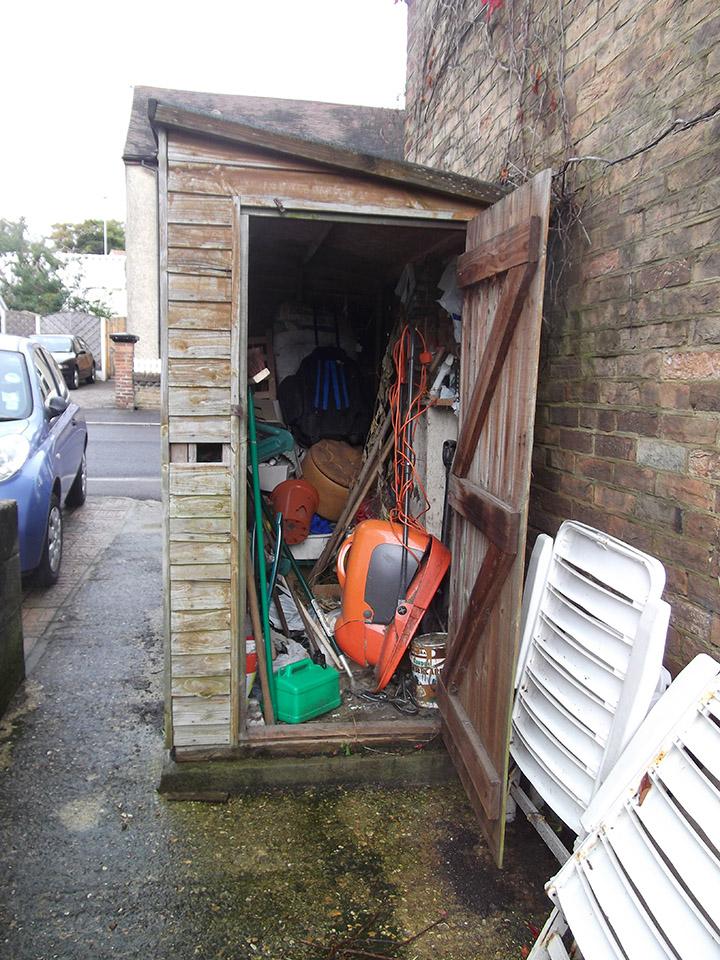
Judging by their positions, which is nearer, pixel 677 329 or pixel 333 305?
pixel 677 329

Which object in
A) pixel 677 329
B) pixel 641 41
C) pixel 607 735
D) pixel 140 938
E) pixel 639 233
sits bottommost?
pixel 140 938

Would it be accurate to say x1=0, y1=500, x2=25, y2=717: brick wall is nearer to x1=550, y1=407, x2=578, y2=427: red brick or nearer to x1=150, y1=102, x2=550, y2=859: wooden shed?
x1=150, y1=102, x2=550, y2=859: wooden shed

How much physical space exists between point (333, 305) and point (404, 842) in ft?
14.5

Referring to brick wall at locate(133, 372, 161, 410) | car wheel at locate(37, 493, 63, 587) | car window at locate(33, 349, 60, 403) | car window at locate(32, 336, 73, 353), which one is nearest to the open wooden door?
car wheel at locate(37, 493, 63, 587)

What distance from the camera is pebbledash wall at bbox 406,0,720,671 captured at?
2064mm

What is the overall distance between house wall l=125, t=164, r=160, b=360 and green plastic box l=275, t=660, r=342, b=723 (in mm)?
15983

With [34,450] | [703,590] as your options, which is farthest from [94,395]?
[703,590]

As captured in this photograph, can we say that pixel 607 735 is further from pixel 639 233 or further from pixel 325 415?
pixel 325 415

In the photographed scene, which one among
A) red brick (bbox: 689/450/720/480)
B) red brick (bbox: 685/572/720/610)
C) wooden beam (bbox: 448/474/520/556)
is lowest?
red brick (bbox: 685/572/720/610)

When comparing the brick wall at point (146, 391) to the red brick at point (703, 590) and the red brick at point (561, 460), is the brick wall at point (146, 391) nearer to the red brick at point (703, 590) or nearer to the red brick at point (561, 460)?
the red brick at point (561, 460)

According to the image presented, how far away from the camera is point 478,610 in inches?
111

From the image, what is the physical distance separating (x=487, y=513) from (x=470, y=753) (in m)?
0.99

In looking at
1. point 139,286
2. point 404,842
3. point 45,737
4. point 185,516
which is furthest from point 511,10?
point 139,286

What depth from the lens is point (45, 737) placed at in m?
3.40
